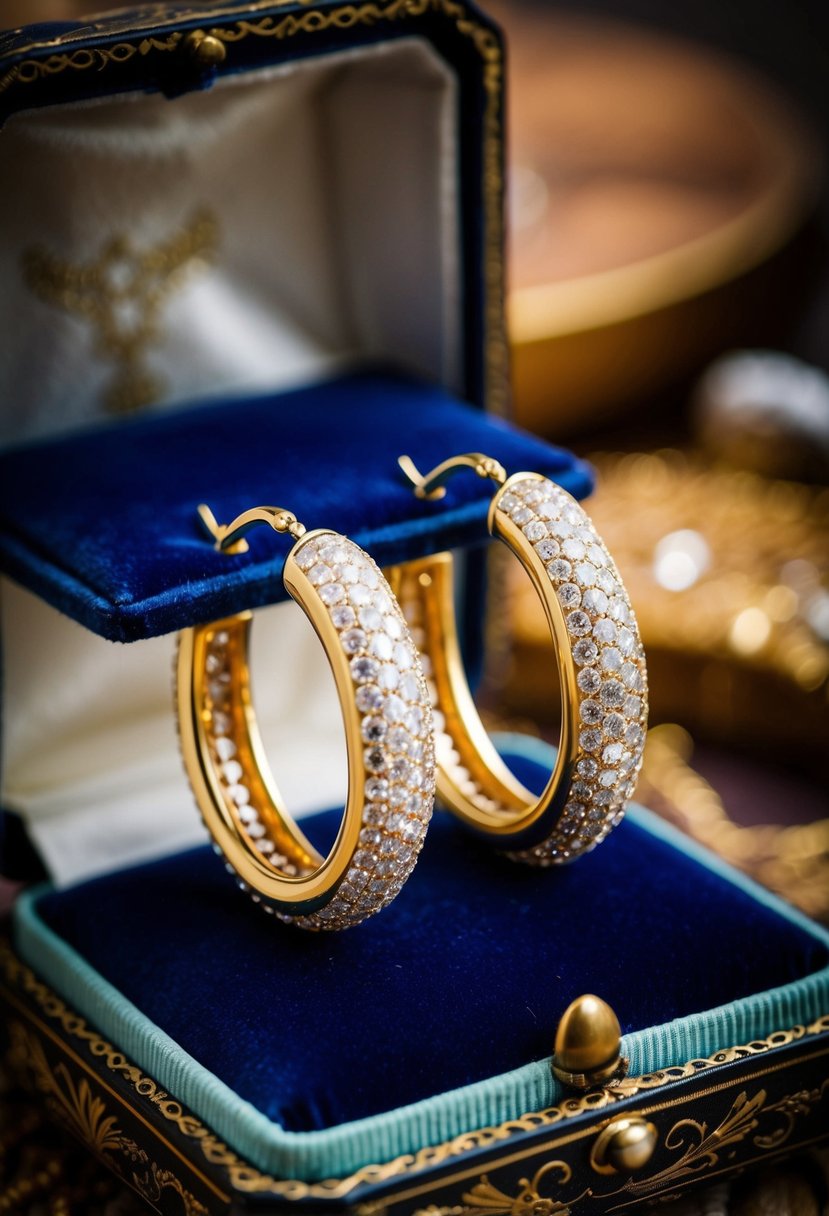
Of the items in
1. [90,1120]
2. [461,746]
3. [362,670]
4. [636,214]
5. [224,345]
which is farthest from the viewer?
[636,214]

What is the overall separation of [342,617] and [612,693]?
165 mm

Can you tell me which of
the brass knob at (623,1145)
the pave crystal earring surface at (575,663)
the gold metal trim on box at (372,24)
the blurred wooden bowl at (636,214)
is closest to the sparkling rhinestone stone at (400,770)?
the pave crystal earring surface at (575,663)

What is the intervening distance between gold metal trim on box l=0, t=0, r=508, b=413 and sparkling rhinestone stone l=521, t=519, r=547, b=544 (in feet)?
0.89

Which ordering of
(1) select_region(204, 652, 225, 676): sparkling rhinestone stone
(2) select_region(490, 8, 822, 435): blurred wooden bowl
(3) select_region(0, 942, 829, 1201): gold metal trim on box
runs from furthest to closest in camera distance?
1. (2) select_region(490, 8, 822, 435): blurred wooden bowl
2. (1) select_region(204, 652, 225, 676): sparkling rhinestone stone
3. (3) select_region(0, 942, 829, 1201): gold metal trim on box

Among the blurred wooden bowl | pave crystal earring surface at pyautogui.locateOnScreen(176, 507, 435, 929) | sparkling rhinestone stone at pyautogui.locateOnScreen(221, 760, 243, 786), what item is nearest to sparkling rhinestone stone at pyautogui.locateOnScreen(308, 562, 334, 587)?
pave crystal earring surface at pyautogui.locateOnScreen(176, 507, 435, 929)

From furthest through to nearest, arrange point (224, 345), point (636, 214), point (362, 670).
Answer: point (636, 214), point (224, 345), point (362, 670)

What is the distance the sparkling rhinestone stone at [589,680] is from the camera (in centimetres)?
83

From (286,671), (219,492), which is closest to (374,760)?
(219,492)

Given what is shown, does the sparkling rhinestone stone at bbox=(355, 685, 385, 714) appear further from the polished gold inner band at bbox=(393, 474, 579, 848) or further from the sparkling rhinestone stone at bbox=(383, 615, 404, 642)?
the polished gold inner band at bbox=(393, 474, 579, 848)

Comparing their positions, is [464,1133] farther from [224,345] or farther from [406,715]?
[224,345]

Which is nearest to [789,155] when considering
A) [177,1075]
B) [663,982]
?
[663,982]

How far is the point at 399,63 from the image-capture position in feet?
3.23

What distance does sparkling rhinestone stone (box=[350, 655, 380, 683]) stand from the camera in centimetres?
76

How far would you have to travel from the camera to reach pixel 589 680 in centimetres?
83
